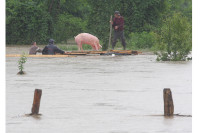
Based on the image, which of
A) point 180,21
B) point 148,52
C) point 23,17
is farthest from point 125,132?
point 23,17

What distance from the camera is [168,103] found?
11.7 metres

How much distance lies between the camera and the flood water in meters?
10.7

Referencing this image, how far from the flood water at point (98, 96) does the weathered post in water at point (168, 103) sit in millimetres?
156

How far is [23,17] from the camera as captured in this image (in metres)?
41.8

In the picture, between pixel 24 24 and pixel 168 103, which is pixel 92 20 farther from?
pixel 168 103

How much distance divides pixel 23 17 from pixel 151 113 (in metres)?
30.4

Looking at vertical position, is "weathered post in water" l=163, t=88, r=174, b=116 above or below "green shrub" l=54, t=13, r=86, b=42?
below

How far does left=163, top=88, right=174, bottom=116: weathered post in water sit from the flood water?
156 mm

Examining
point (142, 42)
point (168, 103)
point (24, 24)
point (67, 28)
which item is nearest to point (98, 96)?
point (168, 103)

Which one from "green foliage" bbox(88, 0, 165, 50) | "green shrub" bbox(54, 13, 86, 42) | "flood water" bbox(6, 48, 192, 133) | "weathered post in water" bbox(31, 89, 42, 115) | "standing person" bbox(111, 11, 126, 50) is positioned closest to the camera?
"flood water" bbox(6, 48, 192, 133)

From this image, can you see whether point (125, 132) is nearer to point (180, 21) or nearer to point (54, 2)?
point (180, 21)

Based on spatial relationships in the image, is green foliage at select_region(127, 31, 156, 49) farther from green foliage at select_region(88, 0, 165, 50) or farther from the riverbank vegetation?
green foliage at select_region(88, 0, 165, 50)

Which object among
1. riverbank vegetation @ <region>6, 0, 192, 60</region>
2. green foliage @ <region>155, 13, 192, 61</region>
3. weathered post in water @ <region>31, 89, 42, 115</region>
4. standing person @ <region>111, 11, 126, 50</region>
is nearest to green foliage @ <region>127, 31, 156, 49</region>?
riverbank vegetation @ <region>6, 0, 192, 60</region>

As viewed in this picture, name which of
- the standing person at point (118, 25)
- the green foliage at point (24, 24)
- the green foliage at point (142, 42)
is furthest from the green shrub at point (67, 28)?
the standing person at point (118, 25)
